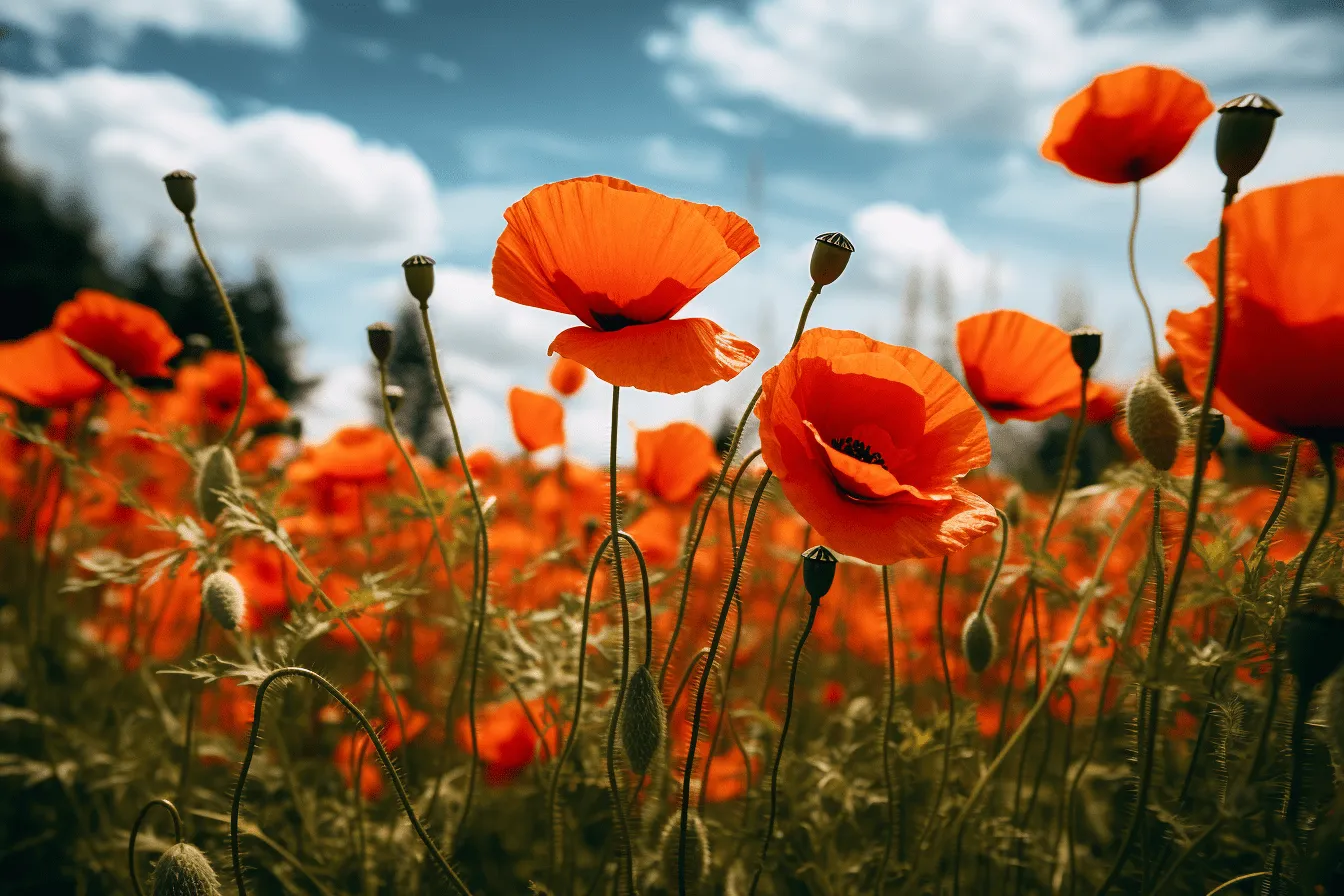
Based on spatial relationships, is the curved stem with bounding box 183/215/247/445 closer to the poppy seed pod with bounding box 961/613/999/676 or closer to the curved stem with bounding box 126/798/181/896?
the curved stem with bounding box 126/798/181/896

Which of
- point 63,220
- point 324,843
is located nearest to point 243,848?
point 324,843

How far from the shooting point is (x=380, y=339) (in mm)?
1417

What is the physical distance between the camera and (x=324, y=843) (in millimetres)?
1604

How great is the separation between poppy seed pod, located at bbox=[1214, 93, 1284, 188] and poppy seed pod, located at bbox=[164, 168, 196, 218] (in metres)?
1.52

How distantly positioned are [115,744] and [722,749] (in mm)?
1639

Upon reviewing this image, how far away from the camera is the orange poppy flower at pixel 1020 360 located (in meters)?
1.52

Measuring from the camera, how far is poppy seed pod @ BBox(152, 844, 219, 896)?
1.03m

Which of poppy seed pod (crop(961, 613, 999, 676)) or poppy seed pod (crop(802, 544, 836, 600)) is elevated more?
poppy seed pod (crop(802, 544, 836, 600))

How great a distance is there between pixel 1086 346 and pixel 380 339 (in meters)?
1.15

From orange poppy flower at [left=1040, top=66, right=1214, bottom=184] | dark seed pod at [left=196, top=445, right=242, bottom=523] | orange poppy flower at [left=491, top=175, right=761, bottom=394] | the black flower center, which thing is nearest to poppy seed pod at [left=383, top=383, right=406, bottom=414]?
dark seed pod at [left=196, top=445, right=242, bottom=523]

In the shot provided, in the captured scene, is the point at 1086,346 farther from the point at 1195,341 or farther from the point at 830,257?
the point at 830,257

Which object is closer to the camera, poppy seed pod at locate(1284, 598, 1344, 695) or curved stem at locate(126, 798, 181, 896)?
poppy seed pod at locate(1284, 598, 1344, 695)

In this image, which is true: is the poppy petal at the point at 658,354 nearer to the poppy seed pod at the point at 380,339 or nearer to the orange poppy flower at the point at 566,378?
the poppy seed pod at the point at 380,339

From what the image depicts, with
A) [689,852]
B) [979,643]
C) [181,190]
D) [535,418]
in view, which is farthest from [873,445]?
[535,418]
